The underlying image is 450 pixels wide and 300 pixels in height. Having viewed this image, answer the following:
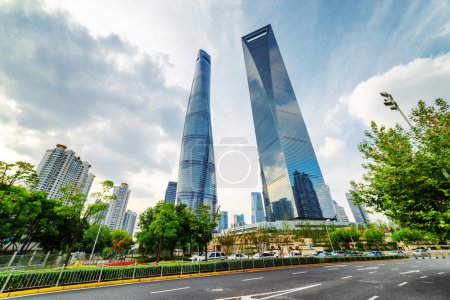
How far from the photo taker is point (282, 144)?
13100 centimetres

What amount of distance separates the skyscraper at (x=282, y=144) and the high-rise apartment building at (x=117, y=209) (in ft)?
404

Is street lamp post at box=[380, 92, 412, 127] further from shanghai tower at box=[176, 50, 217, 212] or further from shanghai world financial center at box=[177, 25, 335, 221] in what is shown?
shanghai tower at box=[176, 50, 217, 212]

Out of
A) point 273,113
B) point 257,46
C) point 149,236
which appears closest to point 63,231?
point 149,236

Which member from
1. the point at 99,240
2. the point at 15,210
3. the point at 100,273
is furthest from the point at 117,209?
the point at 100,273

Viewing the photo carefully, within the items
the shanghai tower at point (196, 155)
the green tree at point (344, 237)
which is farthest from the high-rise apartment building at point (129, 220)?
the green tree at point (344, 237)

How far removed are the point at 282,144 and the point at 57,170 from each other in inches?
5255

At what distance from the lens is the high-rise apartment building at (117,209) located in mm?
152000

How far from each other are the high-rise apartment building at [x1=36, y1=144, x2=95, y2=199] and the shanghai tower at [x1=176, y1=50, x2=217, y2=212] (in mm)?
66570

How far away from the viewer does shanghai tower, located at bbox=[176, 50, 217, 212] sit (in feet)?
490

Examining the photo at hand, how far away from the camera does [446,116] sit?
911 centimetres

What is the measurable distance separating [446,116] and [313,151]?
469 ft

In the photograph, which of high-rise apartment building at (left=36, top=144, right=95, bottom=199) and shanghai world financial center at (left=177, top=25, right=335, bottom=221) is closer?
high-rise apartment building at (left=36, top=144, right=95, bottom=199)

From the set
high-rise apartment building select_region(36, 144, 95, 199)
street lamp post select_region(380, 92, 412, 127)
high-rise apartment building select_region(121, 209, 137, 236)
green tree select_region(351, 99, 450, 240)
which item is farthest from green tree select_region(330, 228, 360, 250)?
high-rise apartment building select_region(121, 209, 137, 236)

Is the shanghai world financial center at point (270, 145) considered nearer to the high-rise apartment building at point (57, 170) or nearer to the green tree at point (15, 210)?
the high-rise apartment building at point (57, 170)
